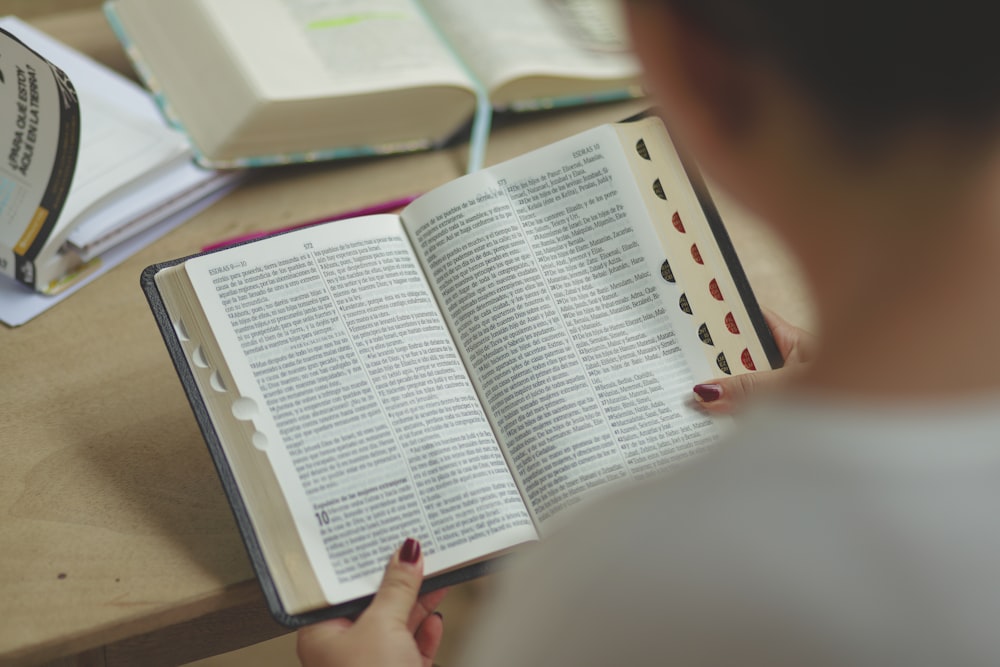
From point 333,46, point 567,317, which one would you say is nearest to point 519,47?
point 333,46

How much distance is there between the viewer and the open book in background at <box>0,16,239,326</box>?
82cm

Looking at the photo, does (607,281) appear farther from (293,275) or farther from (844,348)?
(844,348)

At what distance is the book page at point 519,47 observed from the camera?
1.01m

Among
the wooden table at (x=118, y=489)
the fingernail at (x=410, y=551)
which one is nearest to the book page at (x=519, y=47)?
the wooden table at (x=118, y=489)

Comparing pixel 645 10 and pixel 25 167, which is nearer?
pixel 645 10

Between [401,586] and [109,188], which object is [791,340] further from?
[109,188]

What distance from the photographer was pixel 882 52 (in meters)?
0.30

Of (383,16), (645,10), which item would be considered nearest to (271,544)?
(645,10)

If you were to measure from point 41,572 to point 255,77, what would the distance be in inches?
18.8

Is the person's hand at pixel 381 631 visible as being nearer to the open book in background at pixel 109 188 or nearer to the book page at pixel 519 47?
the open book in background at pixel 109 188

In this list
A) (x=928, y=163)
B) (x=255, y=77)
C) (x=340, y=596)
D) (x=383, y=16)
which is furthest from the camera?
(x=383, y=16)

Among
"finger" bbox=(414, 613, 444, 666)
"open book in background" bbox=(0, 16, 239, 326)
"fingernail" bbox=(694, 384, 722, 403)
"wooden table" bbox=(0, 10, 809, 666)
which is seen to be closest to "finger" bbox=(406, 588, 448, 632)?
"finger" bbox=(414, 613, 444, 666)

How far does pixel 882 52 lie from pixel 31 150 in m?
0.68

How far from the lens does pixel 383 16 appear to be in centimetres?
103
